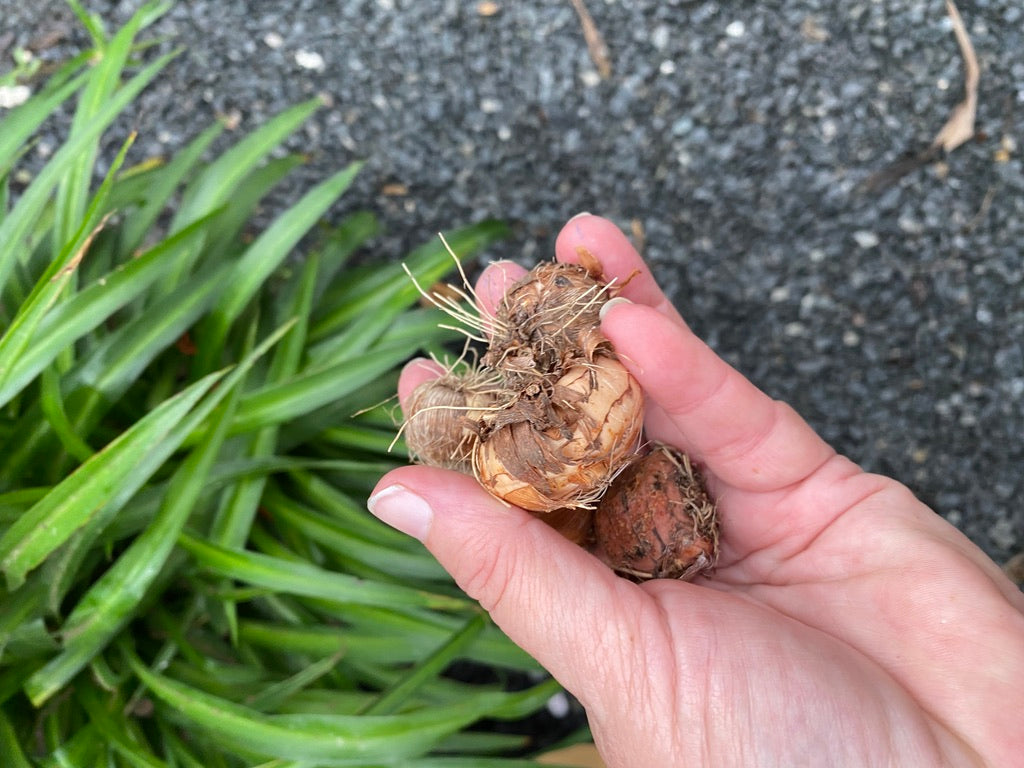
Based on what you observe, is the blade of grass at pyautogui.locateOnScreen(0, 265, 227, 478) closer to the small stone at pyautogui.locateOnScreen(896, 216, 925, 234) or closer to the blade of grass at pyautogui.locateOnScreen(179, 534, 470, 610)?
the blade of grass at pyautogui.locateOnScreen(179, 534, 470, 610)

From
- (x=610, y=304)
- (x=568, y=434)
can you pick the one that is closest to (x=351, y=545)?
(x=568, y=434)

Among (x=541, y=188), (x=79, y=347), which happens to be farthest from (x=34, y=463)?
(x=541, y=188)

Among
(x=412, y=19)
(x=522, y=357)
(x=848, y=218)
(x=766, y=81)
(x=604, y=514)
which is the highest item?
(x=412, y=19)

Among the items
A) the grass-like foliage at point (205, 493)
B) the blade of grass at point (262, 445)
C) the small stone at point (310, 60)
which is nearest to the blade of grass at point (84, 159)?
the grass-like foliage at point (205, 493)

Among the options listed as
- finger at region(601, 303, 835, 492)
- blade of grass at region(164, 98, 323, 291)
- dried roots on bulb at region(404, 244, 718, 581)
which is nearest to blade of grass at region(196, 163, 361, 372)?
blade of grass at region(164, 98, 323, 291)

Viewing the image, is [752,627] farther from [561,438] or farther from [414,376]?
[414,376]

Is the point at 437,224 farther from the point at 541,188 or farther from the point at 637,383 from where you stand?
the point at 637,383
